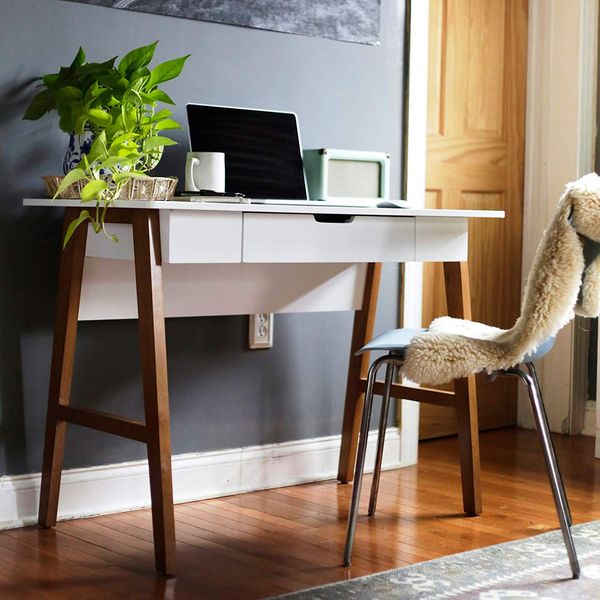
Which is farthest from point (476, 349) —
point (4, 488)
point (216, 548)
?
point (4, 488)

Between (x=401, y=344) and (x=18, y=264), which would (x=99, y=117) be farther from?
(x=401, y=344)

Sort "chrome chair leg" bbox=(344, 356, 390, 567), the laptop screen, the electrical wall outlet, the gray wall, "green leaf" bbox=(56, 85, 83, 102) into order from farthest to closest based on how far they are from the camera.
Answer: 1. the electrical wall outlet
2. the laptop screen
3. the gray wall
4. "green leaf" bbox=(56, 85, 83, 102)
5. "chrome chair leg" bbox=(344, 356, 390, 567)

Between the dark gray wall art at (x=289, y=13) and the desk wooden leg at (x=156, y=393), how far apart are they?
72 cm

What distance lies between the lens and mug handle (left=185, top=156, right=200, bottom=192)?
2461 mm

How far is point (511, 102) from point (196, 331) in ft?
5.20

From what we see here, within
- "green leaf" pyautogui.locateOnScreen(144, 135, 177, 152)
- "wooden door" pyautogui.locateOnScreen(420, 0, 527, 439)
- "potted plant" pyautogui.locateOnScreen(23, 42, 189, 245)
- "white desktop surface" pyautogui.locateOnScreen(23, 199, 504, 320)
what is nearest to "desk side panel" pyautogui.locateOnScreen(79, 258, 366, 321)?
"white desktop surface" pyautogui.locateOnScreen(23, 199, 504, 320)

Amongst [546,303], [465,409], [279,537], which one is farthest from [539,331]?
[279,537]

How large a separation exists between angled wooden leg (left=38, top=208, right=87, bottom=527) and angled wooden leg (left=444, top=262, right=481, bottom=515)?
912 millimetres

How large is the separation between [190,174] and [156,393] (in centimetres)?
54

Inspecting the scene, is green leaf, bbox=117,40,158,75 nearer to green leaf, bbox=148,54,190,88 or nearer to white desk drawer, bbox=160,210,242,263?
green leaf, bbox=148,54,190,88

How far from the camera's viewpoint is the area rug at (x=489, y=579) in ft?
6.84

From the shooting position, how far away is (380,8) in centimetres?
309

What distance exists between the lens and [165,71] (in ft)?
7.90

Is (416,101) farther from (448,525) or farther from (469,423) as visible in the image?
(448,525)
